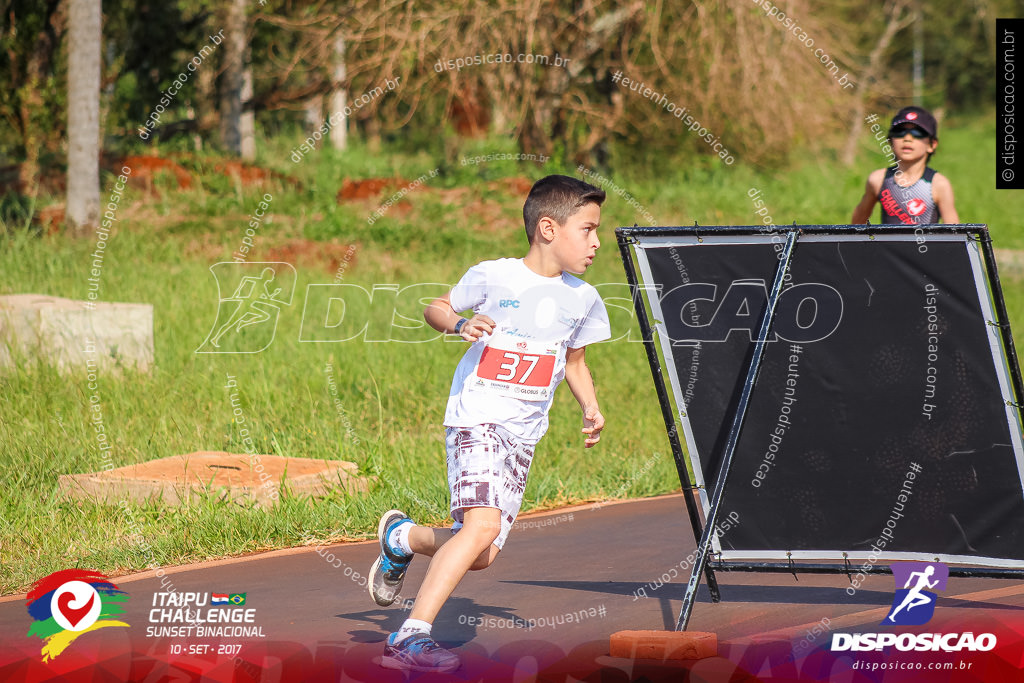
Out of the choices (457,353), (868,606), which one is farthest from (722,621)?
(457,353)

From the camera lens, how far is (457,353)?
10.7 metres

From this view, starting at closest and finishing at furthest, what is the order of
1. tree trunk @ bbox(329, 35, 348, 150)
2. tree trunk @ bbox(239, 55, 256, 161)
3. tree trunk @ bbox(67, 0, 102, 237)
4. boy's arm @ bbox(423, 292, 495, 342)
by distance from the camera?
boy's arm @ bbox(423, 292, 495, 342) → tree trunk @ bbox(67, 0, 102, 237) → tree trunk @ bbox(329, 35, 348, 150) → tree trunk @ bbox(239, 55, 256, 161)

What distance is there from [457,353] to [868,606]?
597 centimetres

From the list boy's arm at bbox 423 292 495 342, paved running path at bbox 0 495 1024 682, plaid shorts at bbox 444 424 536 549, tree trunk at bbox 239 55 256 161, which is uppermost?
tree trunk at bbox 239 55 256 161

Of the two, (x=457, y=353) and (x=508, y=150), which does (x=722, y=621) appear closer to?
(x=457, y=353)

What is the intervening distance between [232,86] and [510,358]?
1761 centimetres

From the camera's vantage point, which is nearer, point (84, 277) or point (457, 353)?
point (457, 353)

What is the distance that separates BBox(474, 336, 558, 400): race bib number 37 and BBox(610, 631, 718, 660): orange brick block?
90cm

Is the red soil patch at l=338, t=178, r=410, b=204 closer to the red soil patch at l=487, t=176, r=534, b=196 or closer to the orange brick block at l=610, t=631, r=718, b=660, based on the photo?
the red soil patch at l=487, t=176, r=534, b=196

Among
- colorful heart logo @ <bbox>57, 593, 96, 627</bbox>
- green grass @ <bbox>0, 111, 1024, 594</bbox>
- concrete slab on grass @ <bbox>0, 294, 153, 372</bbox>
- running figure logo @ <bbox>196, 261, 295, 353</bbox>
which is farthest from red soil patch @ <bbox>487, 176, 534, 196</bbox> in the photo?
colorful heart logo @ <bbox>57, 593, 96, 627</bbox>

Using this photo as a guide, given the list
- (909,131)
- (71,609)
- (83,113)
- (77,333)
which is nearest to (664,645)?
(71,609)

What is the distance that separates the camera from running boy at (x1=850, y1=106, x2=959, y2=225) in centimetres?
672

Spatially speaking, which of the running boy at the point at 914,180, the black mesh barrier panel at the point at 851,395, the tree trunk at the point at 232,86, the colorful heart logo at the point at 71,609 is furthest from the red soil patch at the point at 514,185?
the colorful heart logo at the point at 71,609

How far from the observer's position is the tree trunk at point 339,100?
61.2 feet
